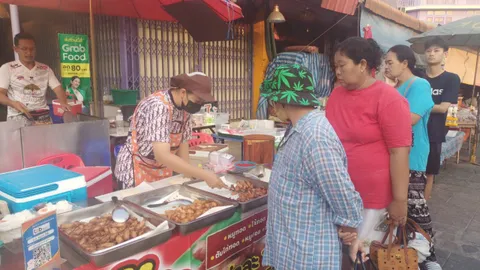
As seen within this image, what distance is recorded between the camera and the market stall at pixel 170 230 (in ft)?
4.50

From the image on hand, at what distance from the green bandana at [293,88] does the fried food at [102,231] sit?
32.7 inches

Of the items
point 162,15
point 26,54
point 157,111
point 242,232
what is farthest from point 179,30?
point 242,232

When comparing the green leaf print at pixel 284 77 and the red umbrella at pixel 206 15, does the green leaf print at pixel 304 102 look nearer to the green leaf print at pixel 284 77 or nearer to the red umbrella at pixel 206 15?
the green leaf print at pixel 284 77

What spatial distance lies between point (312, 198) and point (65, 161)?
2253 millimetres

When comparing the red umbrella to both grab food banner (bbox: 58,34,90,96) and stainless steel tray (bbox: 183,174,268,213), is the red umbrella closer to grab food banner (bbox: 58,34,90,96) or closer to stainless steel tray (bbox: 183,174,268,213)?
grab food banner (bbox: 58,34,90,96)

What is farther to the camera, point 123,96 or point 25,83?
point 123,96

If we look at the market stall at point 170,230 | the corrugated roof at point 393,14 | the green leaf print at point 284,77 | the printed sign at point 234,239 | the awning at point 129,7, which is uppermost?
the corrugated roof at point 393,14

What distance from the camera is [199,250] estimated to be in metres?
1.68

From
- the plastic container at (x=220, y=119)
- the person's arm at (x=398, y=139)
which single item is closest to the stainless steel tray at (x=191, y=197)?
the person's arm at (x=398, y=139)

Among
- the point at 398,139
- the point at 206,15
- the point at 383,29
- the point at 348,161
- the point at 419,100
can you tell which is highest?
the point at 383,29

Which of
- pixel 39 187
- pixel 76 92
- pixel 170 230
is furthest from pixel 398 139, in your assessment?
pixel 76 92

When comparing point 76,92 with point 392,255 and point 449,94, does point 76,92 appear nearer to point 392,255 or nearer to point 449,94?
point 392,255

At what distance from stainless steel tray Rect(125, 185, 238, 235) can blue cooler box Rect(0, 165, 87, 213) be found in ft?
0.94

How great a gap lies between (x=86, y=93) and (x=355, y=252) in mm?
4464
